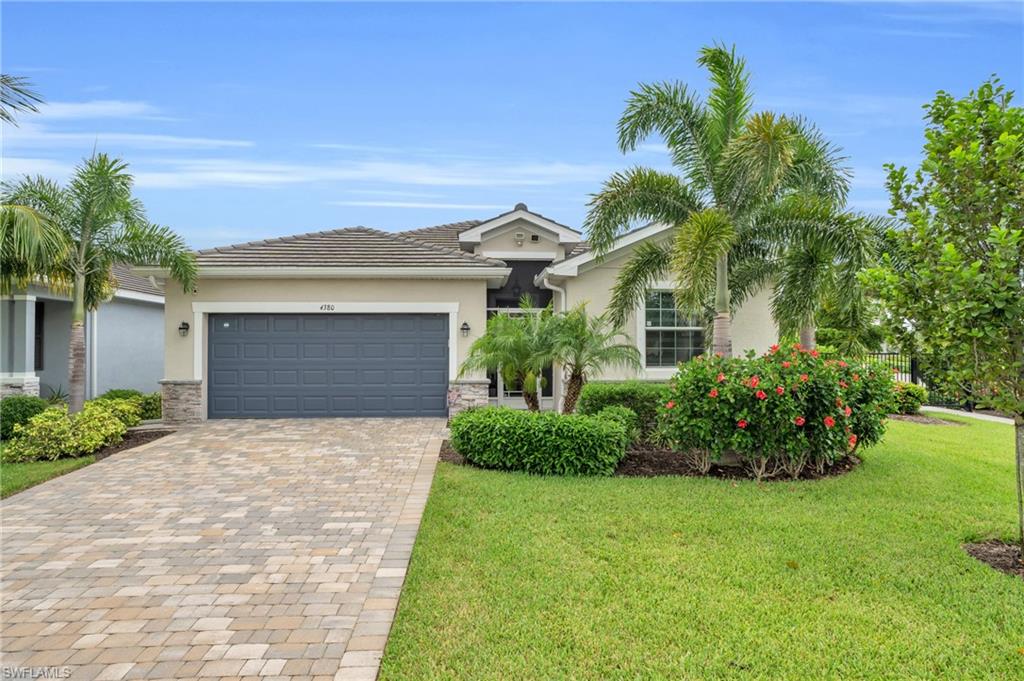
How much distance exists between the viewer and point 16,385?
15.1m

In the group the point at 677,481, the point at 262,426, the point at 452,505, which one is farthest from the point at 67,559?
the point at 262,426

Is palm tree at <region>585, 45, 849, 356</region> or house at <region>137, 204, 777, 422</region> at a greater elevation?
palm tree at <region>585, 45, 849, 356</region>

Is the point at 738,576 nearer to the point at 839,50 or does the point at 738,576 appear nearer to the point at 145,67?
the point at 839,50

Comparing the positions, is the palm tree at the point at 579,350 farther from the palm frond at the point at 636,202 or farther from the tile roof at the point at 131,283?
the tile roof at the point at 131,283

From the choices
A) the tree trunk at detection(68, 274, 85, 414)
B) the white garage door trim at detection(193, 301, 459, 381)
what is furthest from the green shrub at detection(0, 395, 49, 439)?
the white garage door trim at detection(193, 301, 459, 381)

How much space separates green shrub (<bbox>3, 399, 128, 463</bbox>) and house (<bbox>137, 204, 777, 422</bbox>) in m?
2.54

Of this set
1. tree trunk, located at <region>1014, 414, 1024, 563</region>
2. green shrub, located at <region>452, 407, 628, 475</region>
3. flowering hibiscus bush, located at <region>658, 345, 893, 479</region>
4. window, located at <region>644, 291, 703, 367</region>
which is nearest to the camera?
tree trunk, located at <region>1014, 414, 1024, 563</region>

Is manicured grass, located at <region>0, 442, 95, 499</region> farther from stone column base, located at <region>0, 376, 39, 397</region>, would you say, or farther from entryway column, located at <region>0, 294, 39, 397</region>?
entryway column, located at <region>0, 294, 39, 397</region>

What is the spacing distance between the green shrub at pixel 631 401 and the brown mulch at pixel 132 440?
8191mm

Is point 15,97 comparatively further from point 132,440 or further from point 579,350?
point 579,350

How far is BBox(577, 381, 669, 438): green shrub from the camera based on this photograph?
9750 millimetres

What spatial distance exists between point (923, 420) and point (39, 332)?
2457 centimetres

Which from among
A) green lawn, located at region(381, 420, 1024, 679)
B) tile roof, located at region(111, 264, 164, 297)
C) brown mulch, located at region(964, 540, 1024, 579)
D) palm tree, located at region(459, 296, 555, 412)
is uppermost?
tile roof, located at region(111, 264, 164, 297)

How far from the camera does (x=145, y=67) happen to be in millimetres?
12477
